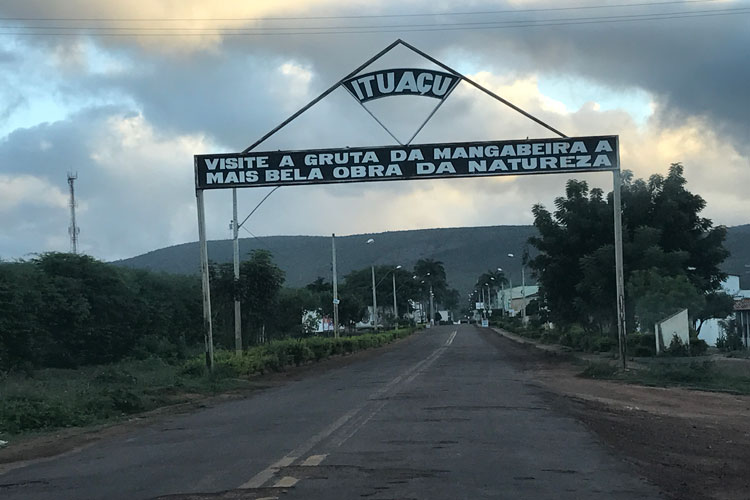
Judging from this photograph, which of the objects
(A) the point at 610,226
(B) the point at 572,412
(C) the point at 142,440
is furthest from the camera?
(A) the point at 610,226

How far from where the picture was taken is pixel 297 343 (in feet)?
122

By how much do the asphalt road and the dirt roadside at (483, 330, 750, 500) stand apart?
0.41 meters

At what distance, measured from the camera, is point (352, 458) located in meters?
10.5

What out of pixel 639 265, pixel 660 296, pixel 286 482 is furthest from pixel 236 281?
pixel 286 482

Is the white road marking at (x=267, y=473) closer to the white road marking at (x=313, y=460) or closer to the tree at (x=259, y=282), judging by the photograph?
the white road marking at (x=313, y=460)

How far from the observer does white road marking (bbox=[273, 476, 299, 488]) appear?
344 inches

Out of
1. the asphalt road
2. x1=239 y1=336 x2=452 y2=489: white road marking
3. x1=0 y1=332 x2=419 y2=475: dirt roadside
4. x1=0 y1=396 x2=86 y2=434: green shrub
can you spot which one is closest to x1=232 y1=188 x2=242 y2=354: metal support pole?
x1=0 y1=332 x2=419 y2=475: dirt roadside

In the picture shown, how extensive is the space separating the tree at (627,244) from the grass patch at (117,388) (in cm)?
1299

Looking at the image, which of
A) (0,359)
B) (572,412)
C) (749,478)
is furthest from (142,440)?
(0,359)

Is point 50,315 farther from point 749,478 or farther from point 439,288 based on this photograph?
point 439,288

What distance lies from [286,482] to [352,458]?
5.50ft

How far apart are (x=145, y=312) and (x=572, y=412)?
3135 cm

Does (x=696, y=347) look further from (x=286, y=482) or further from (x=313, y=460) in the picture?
(x=286, y=482)

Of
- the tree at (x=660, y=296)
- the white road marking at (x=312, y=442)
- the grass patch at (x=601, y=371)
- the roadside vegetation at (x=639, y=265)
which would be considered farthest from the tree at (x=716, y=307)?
the white road marking at (x=312, y=442)
